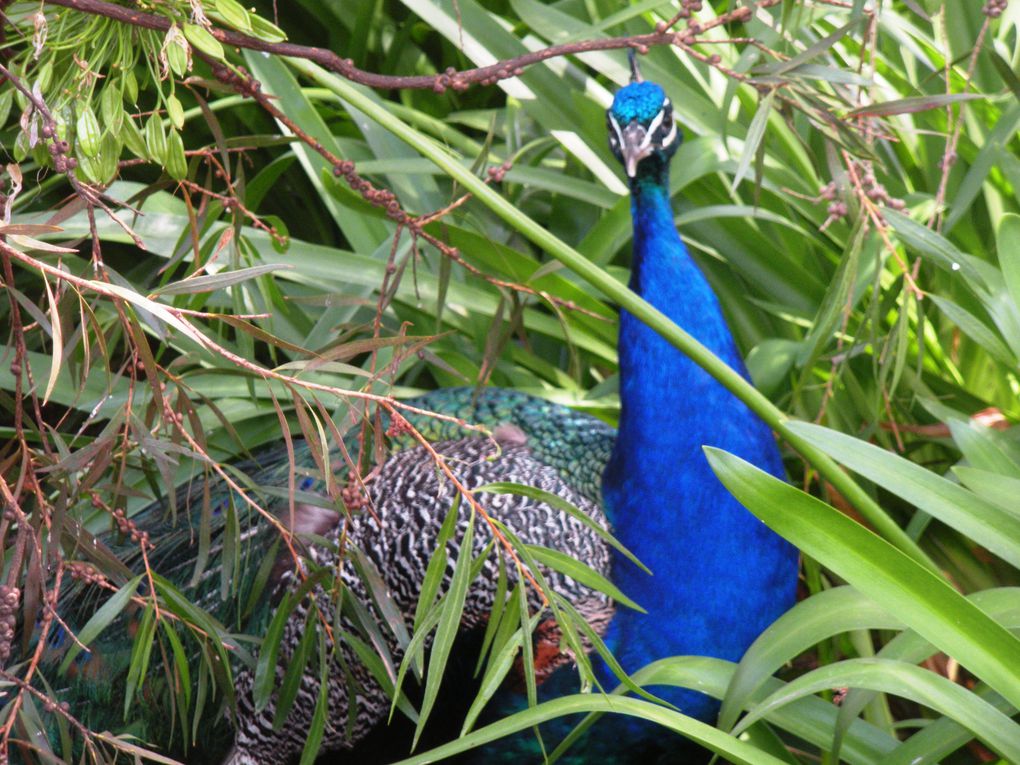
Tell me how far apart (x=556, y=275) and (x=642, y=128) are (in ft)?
1.25

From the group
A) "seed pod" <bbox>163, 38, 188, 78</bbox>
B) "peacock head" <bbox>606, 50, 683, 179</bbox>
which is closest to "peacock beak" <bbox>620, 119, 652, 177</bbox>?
"peacock head" <bbox>606, 50, 683, 179</bbox>

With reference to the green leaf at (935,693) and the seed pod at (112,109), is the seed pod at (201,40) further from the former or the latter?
the green leaf at (935,693)

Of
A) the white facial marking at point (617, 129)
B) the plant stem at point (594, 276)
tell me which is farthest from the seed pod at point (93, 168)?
the white facial marking at point (617, 129)

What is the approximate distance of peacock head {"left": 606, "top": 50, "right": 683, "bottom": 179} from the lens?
134 cm

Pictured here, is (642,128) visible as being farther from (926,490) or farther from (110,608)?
(110,608)

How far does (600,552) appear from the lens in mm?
1297

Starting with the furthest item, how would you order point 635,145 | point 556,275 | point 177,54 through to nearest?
1. point 556,275
2. point 635,145
3. point 177,54

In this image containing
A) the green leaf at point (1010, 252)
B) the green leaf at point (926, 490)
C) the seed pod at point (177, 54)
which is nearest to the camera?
the seed pod at point (177, 54)

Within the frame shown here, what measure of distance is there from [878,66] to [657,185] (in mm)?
685

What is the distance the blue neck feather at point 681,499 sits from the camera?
49.6 inches

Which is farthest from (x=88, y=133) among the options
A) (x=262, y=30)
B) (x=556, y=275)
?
(x=556, y=275)

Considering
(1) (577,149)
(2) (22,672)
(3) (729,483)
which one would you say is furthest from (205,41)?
(1) (577,149)

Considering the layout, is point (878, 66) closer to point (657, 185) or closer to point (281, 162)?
point (657, 185)

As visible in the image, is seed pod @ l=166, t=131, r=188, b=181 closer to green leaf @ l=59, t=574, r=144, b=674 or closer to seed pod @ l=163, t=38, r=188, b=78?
seed pod @ l=163, t=38, r=188, b=78
